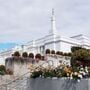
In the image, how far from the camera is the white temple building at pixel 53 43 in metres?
45.2

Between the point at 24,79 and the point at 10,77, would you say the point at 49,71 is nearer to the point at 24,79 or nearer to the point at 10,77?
the point at 24,79

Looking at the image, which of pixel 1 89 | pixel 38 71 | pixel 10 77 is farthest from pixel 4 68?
pixel 38 71

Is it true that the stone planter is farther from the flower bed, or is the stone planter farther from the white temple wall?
the white temple wall

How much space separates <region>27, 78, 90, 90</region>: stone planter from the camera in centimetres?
903

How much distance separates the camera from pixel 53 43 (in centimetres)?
4559

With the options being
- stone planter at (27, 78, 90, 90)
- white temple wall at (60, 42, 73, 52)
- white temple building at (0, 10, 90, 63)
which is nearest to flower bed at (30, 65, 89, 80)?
stone planter at (27, 78, 90, 90)

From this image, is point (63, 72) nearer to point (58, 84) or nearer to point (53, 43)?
point (58, 84)

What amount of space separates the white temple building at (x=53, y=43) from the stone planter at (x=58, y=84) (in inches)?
1277

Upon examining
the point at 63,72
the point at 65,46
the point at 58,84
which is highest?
the point at 65,46

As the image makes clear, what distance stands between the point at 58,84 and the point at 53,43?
36.1m

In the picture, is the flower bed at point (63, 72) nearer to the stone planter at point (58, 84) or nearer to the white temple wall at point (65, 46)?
the stone planter at point (58, 84)

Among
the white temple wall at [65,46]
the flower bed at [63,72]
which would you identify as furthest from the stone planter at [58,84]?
the white temple wall at [65,46]

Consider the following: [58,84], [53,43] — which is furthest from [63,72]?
[53,43]

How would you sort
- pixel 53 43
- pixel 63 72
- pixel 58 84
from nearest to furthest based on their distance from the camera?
pixel 58 84 → pixel 63 72 → pixel 53 43
